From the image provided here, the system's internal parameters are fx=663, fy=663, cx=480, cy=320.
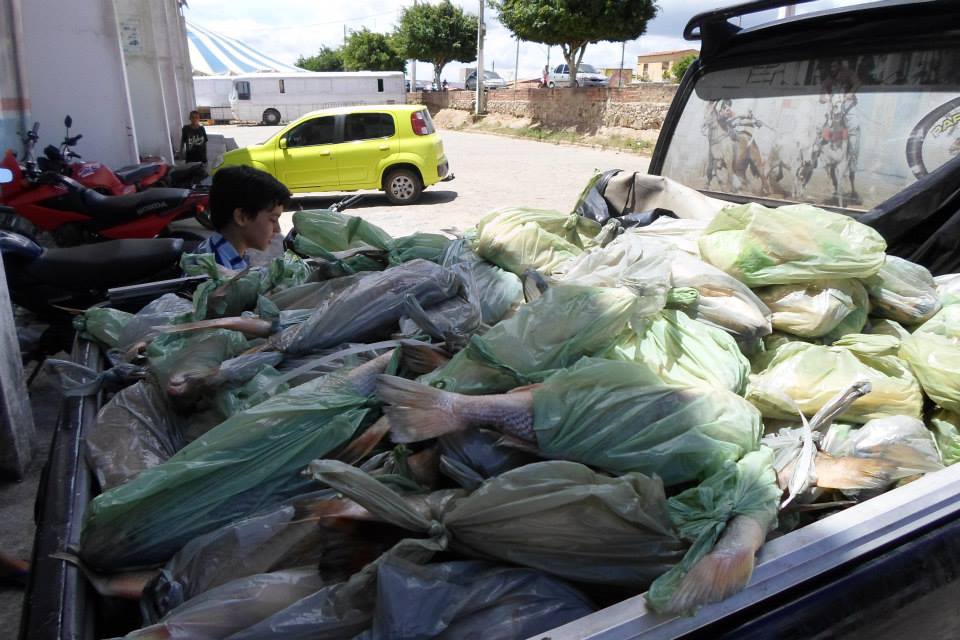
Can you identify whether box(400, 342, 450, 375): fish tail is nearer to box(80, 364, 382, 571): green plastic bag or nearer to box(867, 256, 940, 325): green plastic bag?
box(80, 364, 382, 571): green plastic bag

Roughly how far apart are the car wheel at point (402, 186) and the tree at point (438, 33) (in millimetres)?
33961

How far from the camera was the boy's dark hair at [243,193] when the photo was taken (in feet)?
9.96

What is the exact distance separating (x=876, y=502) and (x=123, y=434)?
1707 mm

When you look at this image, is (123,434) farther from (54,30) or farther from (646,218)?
(54,30)

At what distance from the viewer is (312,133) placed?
458 inches

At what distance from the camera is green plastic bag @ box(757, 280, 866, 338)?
2.04 m

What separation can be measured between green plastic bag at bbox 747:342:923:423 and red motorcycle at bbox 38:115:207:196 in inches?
290

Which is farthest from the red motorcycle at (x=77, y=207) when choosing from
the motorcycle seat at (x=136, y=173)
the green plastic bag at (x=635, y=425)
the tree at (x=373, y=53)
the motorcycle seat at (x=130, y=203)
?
the tree at (x=373, y=53)

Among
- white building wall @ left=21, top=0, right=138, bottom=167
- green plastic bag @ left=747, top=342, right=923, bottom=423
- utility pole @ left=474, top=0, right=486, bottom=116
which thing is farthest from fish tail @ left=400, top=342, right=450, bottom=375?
utility pole @ left=474, top=0, right=486, bottom=116

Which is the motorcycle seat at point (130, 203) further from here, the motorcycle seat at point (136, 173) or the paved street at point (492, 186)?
the paved street at point (492, 186)

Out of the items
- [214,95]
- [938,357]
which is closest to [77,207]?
[938,357]

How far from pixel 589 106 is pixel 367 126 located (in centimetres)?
1523

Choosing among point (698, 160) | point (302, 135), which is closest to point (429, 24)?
point (302, 135)

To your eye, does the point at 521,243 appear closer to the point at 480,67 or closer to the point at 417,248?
the point at 417,248
